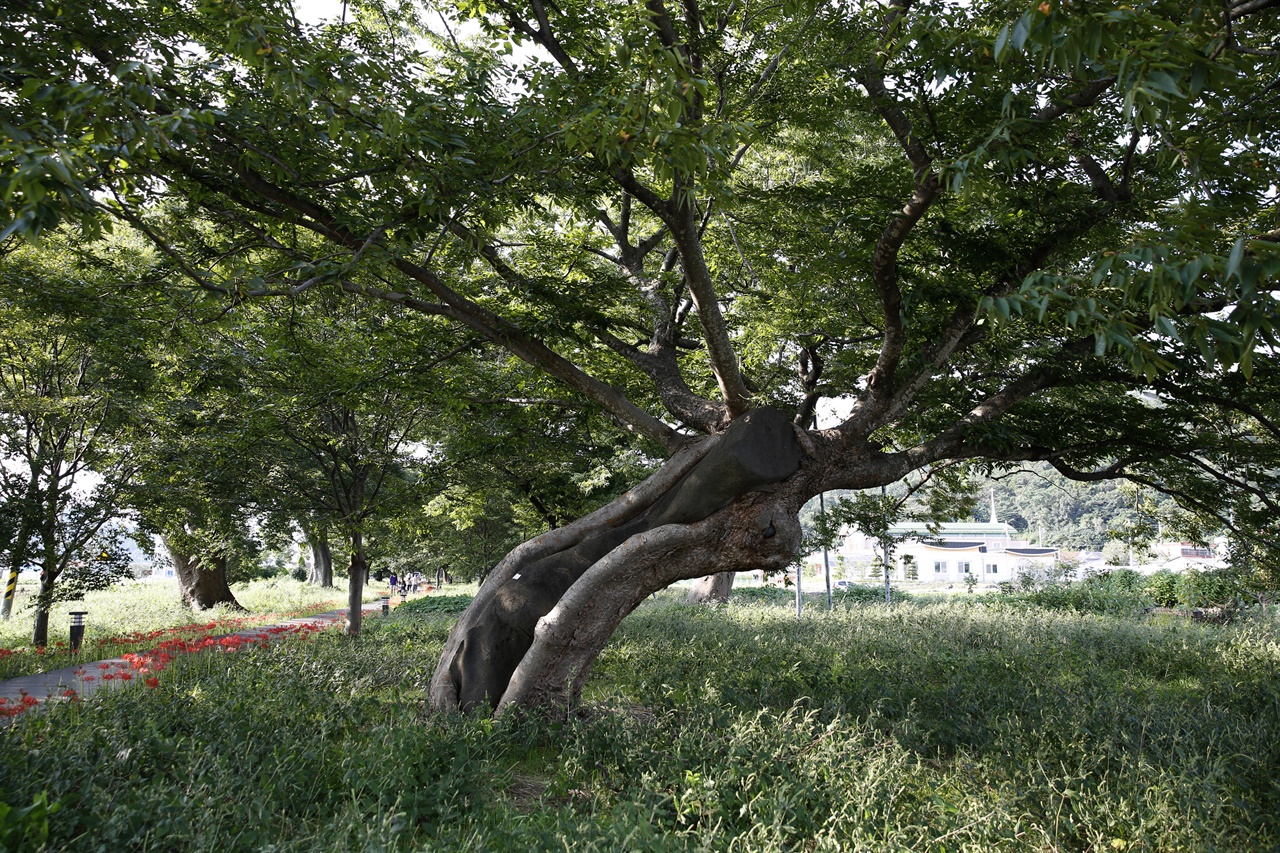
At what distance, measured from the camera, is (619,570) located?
6.09 metres

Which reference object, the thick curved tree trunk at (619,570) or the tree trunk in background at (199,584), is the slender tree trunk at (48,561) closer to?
the thick curved tree trunk at (619,570)

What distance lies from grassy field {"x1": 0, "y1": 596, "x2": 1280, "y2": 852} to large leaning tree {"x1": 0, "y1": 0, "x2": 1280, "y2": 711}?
122 cm

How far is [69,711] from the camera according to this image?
4.77 meters

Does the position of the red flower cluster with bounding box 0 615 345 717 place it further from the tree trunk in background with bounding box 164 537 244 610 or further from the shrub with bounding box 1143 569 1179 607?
the shrub with bounding box 1143 569 1179 607

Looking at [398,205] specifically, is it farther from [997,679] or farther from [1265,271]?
[997,679]

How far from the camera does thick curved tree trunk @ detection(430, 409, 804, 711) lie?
19.7 ft

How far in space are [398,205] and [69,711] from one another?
438 centimetres

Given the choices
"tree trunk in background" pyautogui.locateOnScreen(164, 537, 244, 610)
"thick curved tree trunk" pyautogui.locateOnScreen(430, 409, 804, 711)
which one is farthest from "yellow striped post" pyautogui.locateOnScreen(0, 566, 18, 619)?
"thick curved tree trunk" pyautogui.locateOnScreen(430, 409, 804, 711)

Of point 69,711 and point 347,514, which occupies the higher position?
point 347,514

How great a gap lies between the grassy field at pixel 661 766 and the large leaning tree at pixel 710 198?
4.01ft

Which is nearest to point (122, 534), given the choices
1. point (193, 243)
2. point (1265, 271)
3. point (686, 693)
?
point (193, 243)

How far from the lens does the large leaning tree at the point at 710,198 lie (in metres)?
3.73

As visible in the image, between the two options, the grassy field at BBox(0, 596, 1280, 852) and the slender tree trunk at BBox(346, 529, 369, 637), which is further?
the slender tree trunk at BBox(346, 529, 369, 637)

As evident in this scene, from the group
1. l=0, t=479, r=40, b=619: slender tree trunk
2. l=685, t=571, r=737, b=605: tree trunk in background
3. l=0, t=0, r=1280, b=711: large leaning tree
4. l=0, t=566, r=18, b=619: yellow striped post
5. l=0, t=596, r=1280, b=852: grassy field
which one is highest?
l=0, t=0, r=1280, b=711: large leaning tree
